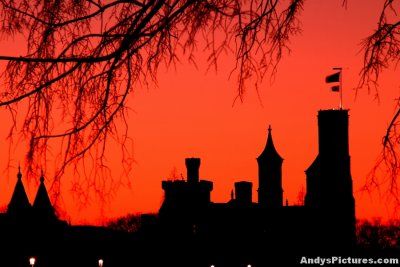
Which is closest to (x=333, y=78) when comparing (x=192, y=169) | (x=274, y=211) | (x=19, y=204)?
(x=192, y=169)

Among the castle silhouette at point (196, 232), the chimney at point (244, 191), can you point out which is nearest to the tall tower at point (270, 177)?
the castle silhouette at point (196, 232)

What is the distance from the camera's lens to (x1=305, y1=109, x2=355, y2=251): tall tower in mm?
65000

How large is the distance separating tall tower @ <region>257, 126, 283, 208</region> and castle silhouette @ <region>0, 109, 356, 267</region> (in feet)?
15.4

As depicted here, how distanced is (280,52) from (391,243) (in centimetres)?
7805

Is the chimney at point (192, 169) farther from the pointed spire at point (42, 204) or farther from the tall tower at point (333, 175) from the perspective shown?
the tall tower at point (333, 175)

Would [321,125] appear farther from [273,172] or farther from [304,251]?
[304,251]

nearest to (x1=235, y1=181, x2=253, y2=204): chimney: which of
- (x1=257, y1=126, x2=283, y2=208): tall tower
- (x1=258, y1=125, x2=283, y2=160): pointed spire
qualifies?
(x1=257, y1=126, x2=283, y2=208): tall tower

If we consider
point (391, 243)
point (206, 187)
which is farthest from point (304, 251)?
point (391, 243)

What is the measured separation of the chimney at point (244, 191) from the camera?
6097 centimetres

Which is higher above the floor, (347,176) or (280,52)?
(347,176)

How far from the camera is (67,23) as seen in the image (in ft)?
22.2

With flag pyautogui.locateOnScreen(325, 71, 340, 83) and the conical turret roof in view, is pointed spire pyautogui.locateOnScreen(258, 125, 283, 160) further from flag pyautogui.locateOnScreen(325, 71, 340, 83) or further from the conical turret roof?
the conical turret roof

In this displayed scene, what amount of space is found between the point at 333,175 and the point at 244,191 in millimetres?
8913

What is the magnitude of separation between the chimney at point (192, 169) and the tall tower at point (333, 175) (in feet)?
43.7
